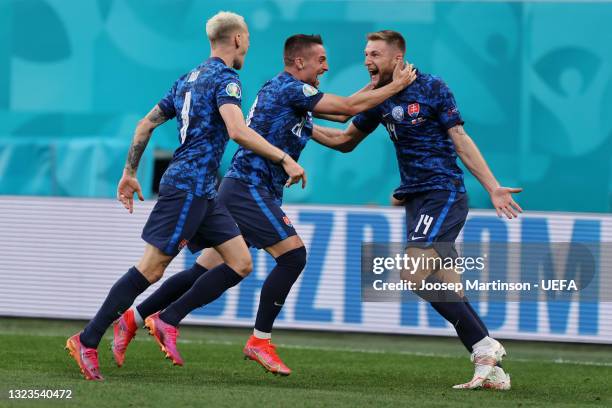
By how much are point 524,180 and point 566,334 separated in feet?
15.6

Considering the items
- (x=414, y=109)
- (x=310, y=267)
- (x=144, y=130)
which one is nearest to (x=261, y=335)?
(x=144, y=130)

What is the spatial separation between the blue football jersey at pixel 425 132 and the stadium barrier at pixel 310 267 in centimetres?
294

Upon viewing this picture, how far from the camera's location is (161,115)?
280 inches

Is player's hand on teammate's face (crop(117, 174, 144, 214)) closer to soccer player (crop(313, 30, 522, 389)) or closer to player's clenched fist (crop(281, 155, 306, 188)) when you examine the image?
player's clenched fist (crop(281, 155, 306, 188))

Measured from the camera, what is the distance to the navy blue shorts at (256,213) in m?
7.16

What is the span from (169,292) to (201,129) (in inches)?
41.6

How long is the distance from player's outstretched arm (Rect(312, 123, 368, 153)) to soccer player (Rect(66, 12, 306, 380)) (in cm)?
96

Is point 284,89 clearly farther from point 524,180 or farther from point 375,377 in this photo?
point 524,180

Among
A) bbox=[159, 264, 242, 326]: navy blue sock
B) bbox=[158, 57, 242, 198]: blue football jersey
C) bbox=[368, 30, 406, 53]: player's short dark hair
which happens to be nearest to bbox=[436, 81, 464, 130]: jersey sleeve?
bbox=[368, 30, 406, 53]: player's short dark hair

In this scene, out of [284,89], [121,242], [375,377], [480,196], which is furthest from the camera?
[480,196]

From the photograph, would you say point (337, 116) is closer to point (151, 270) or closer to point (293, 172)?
point (293, 172)

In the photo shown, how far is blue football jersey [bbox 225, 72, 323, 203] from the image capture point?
23.5 feet

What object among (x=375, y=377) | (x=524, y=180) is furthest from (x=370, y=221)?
(x=524, y=180)

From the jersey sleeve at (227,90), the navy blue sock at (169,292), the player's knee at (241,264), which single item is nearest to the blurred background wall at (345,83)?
the navy blue sock at (169,292)
